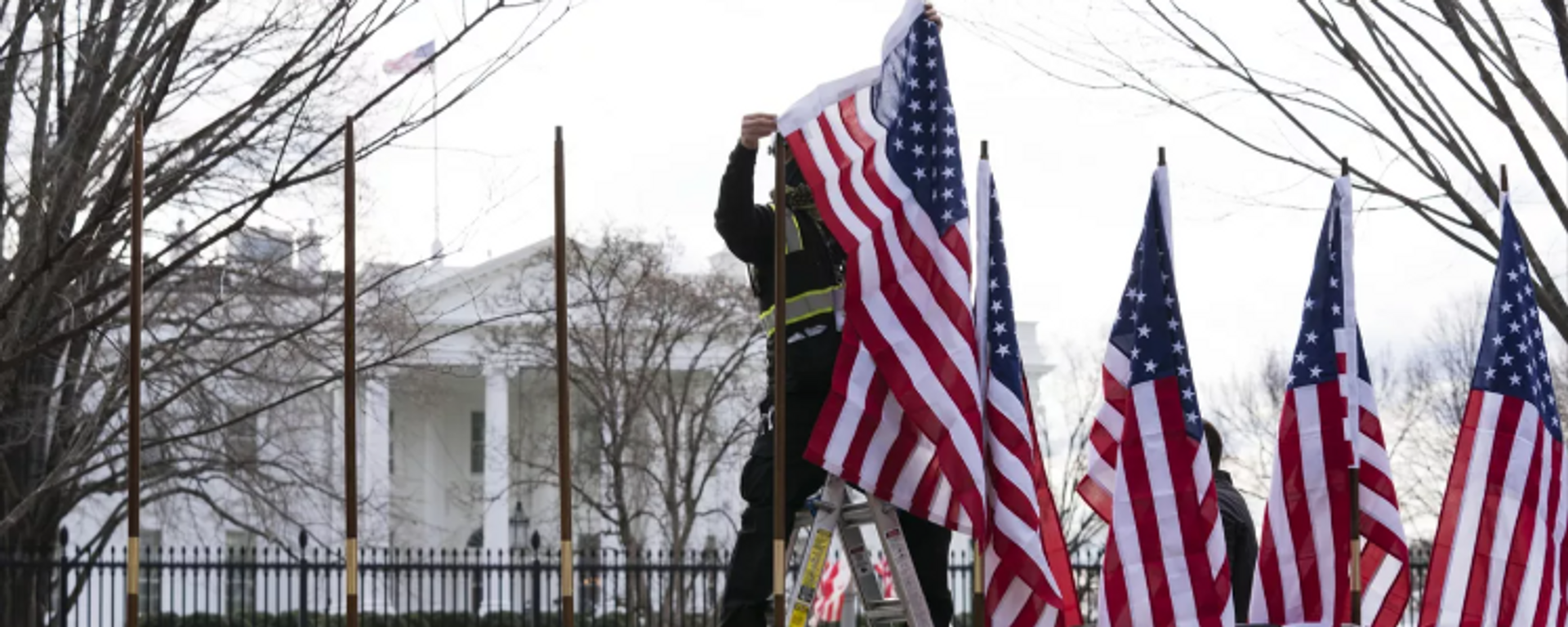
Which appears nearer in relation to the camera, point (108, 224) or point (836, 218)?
point (836, 218)

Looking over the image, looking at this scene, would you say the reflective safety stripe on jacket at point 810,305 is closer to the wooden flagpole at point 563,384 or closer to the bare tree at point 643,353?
the wooden flagpole at point 563,384

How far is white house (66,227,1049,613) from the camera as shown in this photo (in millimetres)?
26656

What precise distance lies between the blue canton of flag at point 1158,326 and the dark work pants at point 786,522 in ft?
3.80

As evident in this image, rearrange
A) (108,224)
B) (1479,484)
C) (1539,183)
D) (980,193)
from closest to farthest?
(980,193) < (1479,484) < (1539,183) < (108,224)

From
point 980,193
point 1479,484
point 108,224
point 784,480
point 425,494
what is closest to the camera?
point 784,480

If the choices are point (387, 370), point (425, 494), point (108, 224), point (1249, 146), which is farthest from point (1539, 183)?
point (425, 494)

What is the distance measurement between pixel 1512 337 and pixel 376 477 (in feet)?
112

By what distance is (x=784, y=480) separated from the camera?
5.56 metres

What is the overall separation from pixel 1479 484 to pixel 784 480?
3.52 meters

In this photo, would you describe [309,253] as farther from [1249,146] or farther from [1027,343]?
[1027,343]

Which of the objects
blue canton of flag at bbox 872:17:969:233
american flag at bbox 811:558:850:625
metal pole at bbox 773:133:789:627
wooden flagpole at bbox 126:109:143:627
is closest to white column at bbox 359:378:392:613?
american flag at bbox 811:558:850:625

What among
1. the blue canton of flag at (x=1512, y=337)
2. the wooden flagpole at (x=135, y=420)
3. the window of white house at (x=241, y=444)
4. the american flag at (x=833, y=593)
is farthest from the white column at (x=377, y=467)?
the wooden flagpole at (x=135, y=420)

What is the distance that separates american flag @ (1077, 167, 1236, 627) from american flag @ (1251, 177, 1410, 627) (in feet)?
1.99

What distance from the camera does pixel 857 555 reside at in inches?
224
